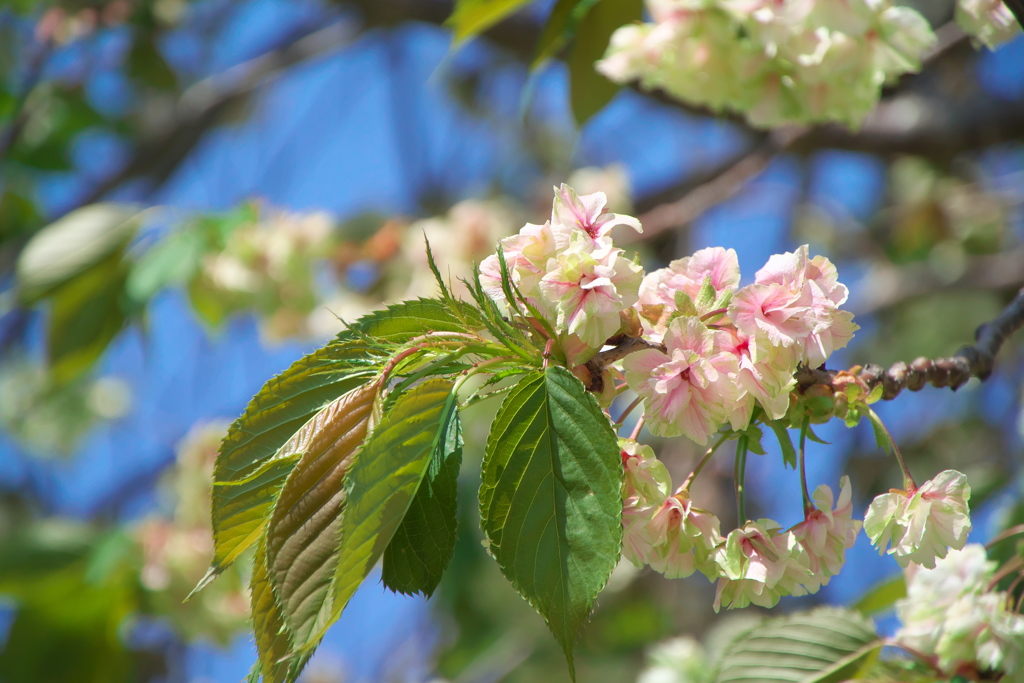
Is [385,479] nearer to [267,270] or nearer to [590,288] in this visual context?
[590,288]

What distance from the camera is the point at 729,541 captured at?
57 cm

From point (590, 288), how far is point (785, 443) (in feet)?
0.59

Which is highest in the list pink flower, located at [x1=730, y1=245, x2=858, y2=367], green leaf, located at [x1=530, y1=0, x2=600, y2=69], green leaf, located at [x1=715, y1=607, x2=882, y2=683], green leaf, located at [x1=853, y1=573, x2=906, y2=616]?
green leaf, located at [x1=530, y1=0, x2=600, y2=69]

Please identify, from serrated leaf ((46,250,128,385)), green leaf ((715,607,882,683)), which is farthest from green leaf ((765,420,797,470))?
serrated leaf ((46,250,128,385))

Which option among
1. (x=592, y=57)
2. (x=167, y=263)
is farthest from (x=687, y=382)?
(x=167, y=263)

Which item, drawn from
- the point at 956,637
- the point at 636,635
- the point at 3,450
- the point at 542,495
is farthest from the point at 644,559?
the point at 3,450

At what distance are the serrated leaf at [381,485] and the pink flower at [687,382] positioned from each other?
13cm

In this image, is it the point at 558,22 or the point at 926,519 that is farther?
the point at 558,22

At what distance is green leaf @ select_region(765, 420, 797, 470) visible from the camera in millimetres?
563

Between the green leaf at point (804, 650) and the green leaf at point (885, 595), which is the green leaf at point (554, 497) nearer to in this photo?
the green leaf at point (804, 650)

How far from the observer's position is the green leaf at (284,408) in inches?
21.3

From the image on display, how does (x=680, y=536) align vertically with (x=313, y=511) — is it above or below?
below

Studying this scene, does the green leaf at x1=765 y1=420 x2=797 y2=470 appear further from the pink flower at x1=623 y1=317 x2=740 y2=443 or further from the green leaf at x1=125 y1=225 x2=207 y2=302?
the green leaf at x1=125 y1=225 x2=207 y2=302

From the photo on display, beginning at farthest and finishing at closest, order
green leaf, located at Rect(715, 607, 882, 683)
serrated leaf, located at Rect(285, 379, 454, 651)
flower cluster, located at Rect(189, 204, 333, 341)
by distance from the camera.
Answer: flower cluster, located at Rect(189, 204, 333, 341) → green leaf, located at Rect(715, 607, 882, 683) → serrated leaf, located at Rect(285, 379, 454, 651)
